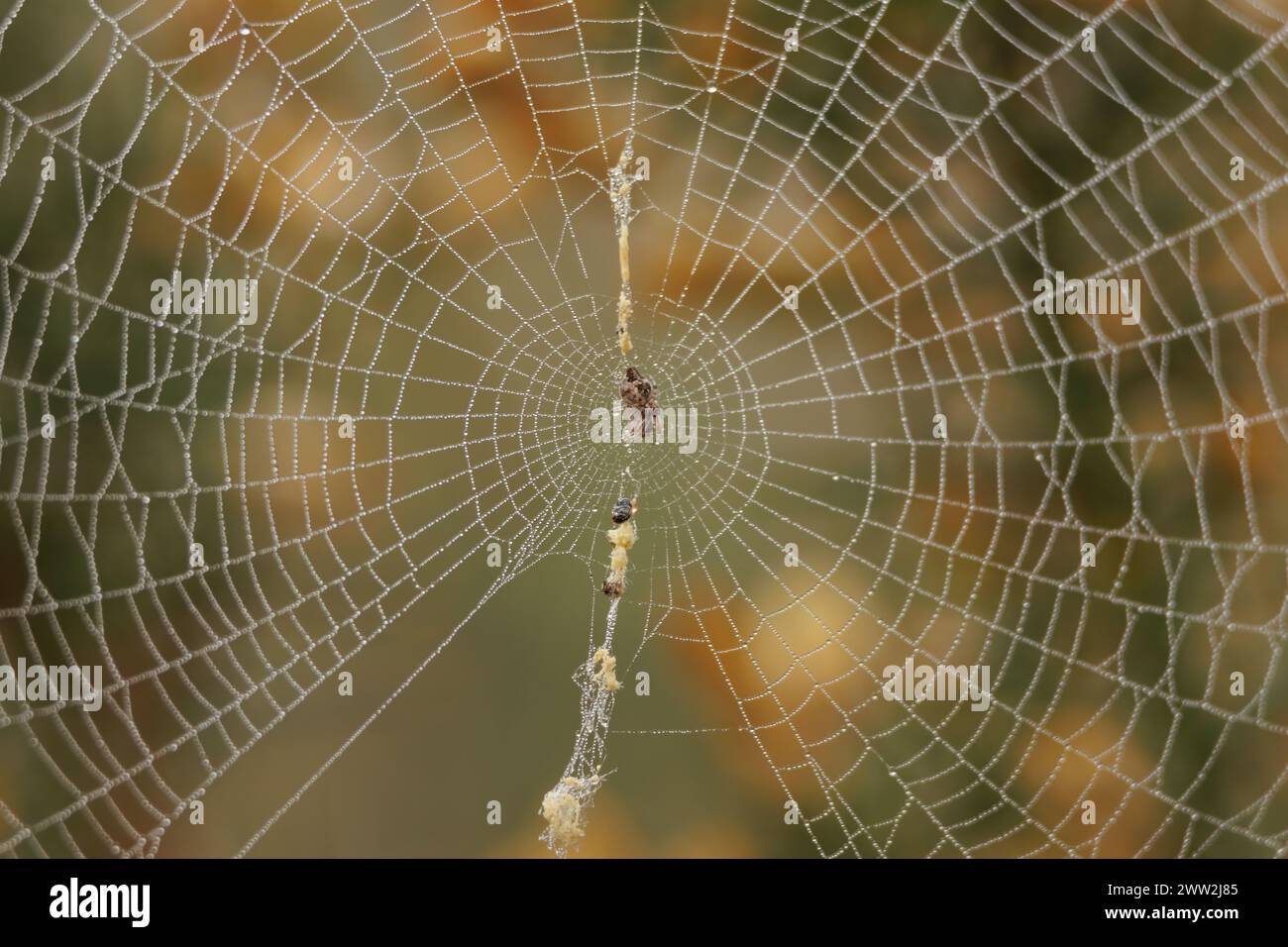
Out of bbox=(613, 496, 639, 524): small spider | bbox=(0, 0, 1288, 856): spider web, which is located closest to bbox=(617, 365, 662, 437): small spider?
bbox=(0, 0, 1288, 856): spider web

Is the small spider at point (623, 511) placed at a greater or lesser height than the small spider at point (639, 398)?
lesser

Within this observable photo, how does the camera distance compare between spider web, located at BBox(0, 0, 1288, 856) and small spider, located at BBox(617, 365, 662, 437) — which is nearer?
spider web, located at BBox(0, 0, 1288, 856)

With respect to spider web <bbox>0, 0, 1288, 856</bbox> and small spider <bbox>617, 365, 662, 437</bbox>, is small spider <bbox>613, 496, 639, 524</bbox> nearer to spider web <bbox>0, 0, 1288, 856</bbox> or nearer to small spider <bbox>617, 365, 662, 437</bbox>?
small spider <bbox>617, 365, 662, 437</bbox>

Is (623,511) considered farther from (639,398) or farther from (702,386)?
(702,386)

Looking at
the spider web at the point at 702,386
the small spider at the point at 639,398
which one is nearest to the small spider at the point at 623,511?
the small spider at the point at 639,398

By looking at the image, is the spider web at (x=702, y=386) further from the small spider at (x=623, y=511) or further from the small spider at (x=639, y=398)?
the small spider at (x=623, y=511)

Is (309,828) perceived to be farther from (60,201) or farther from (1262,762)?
(1262,762)

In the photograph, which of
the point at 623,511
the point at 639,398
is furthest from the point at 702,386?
the point at 623,511

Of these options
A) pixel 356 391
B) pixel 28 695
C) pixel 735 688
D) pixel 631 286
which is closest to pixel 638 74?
pixel 631 286

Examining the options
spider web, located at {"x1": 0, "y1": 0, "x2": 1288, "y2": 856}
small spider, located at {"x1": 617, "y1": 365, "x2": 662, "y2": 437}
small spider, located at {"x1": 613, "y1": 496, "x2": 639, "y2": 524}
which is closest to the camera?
small spider, located at {"x1": 613, "y1": 496, "x2": 639, "y2": 524}
